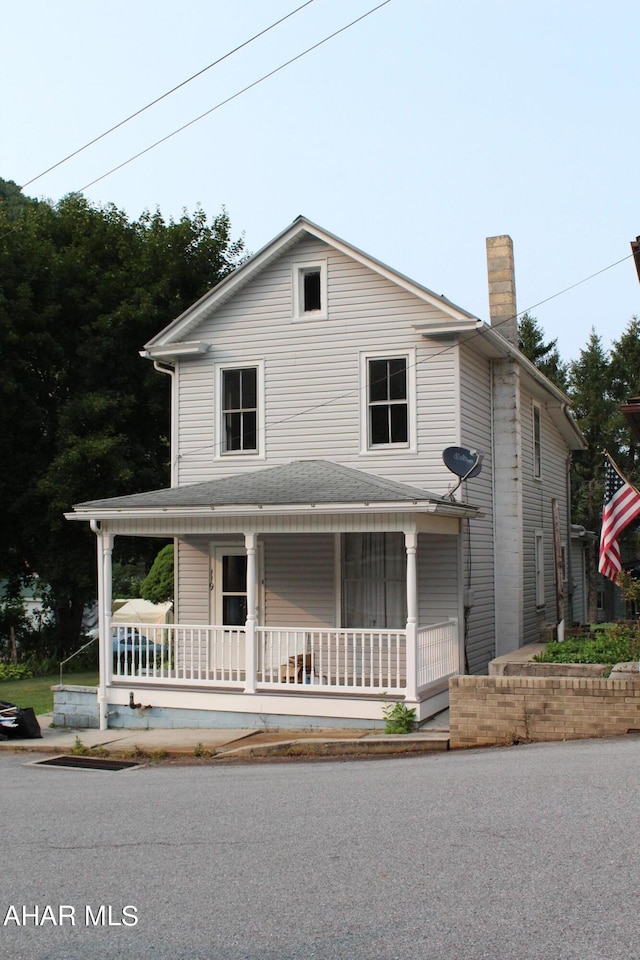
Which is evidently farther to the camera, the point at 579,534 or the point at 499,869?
the point at 579,534

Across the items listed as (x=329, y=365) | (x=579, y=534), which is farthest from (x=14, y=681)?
(x=579, y=534)

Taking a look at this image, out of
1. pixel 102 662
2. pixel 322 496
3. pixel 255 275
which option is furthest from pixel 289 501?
pixel 255 275

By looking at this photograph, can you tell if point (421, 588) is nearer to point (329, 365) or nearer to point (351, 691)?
point (351, 691)

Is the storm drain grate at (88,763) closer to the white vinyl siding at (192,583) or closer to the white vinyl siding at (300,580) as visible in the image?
the white vinyl siding at (300,580)

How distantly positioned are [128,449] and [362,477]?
35.2 feet

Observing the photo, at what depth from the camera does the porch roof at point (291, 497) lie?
13.4m

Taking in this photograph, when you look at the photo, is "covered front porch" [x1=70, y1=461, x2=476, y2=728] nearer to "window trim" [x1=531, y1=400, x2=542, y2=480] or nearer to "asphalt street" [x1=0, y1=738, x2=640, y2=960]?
"asphalt street" [x1=0, y1=738, x2=640, y2=960]

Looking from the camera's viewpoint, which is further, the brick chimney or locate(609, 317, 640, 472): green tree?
locate(609, 317, 640, 472): green tree

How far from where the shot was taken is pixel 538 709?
449 inches

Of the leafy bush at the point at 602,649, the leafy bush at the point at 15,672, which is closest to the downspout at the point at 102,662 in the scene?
the leafy bush at the point at 602,649

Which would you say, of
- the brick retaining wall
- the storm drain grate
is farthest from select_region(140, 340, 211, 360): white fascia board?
the brick retaining wall

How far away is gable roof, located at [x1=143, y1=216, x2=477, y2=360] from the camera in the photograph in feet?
52.2

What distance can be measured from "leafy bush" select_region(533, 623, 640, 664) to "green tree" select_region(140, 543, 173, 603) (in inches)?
518

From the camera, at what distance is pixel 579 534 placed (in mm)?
26234
